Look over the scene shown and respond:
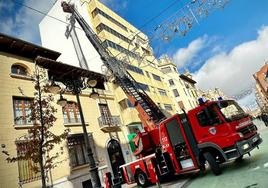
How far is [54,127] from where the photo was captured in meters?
16.9

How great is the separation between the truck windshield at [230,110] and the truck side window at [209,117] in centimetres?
34

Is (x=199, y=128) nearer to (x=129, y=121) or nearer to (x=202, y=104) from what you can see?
(x=202, y=104)

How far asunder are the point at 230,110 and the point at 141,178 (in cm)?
579

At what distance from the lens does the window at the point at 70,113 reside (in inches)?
732

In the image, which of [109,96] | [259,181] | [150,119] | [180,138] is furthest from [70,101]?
[259,181]

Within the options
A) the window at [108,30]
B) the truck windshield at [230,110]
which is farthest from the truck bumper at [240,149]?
the window at [108,30]

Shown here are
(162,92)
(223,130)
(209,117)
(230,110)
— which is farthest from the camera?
(162,92)

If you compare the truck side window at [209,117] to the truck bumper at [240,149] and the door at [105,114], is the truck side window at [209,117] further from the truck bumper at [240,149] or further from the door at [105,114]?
the door at [105,114]

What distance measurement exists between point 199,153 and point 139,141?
4.08 metres

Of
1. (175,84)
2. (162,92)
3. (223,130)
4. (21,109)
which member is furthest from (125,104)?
(175,84)

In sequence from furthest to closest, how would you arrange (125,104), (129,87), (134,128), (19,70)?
(134,128), (125,104), (129,87), (19,70)

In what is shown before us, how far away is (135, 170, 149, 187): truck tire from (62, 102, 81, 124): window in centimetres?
860

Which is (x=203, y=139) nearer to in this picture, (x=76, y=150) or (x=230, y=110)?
(x=230, y=110)

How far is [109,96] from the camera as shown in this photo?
80.7 ft
